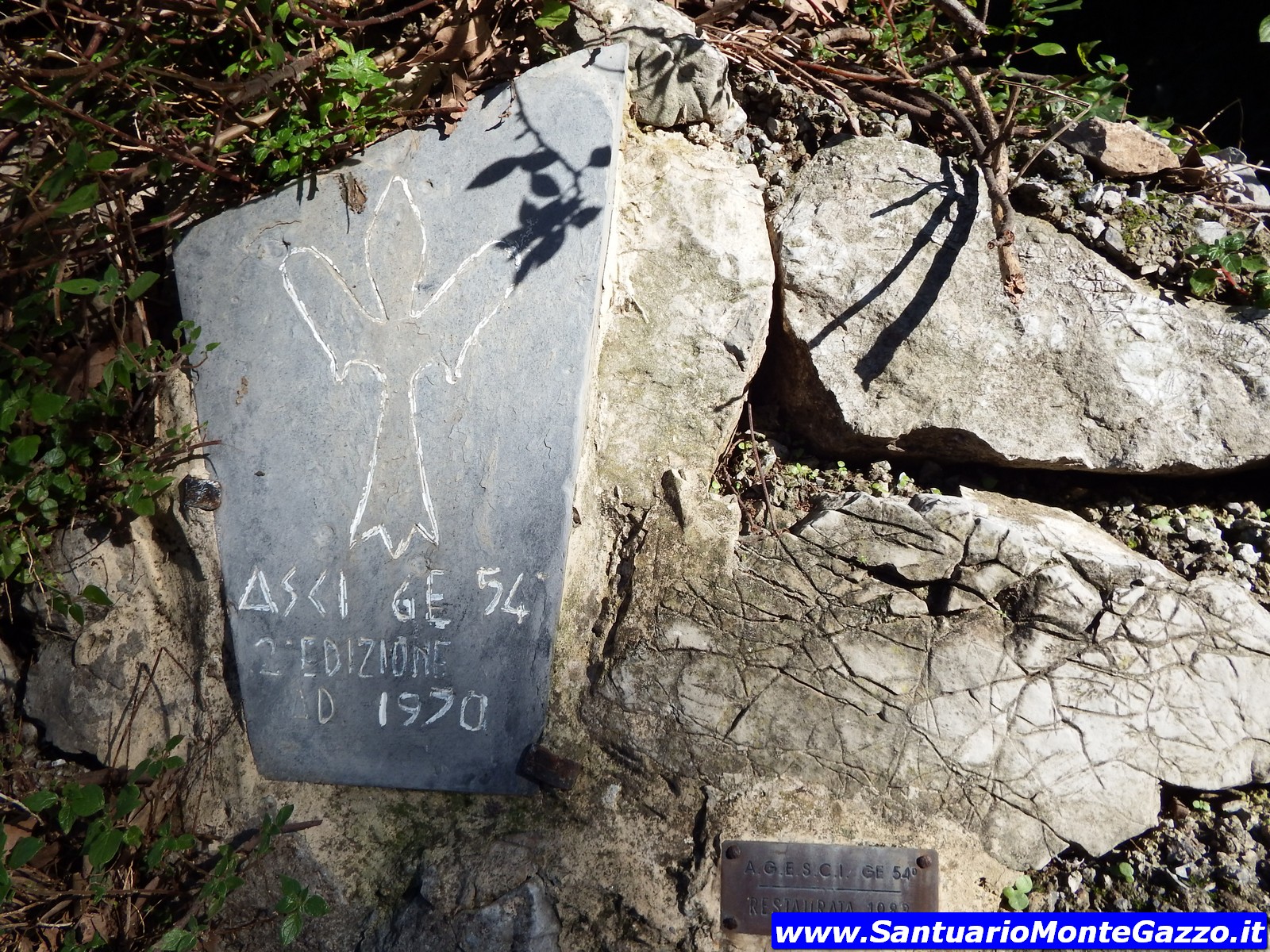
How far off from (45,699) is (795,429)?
1.96 m

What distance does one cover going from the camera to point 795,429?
2.41m

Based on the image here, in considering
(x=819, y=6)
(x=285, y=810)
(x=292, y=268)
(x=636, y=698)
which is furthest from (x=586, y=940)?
(x=819, y=6)

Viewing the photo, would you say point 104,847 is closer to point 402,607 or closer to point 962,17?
point 402,607

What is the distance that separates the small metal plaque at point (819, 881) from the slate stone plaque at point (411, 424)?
1.73 feet

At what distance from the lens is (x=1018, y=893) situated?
1898 millimetres

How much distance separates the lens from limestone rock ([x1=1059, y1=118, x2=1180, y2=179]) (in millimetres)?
2533

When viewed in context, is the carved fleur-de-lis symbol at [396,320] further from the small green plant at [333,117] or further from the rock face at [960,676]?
the rock face at [960,676]

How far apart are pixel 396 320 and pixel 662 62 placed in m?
1.00

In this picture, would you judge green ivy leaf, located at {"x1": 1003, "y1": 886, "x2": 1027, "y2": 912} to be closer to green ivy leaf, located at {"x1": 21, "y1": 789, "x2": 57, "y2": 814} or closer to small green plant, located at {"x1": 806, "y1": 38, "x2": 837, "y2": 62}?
green ivy leaf, located at {"x1": 21, "y1": 789, "x2": 57, "y2": 814}

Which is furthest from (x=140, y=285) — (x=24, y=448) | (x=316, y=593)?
(x=316, y=593)

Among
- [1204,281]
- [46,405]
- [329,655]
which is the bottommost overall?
[329,655]

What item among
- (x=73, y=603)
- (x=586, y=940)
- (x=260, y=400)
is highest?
(x=260, y=400)

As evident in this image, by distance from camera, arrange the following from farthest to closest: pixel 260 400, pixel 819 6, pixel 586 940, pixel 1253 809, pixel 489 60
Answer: pixel 819 6, pixel 489 60, pixel 260 400, pixel 1253 809, pixel 586 940

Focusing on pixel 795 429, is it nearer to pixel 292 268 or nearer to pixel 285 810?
pixel 292 268
